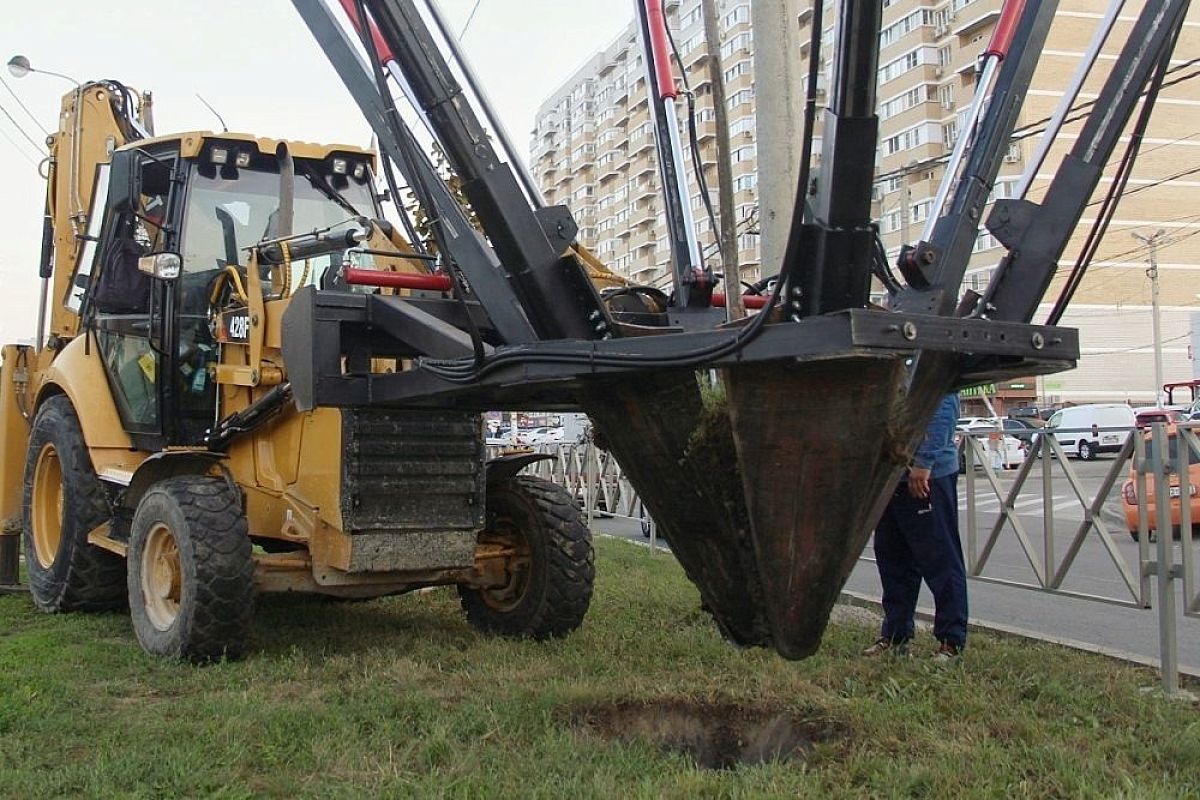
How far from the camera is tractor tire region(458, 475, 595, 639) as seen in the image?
6.54 metres

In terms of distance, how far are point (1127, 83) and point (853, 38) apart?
141 cm

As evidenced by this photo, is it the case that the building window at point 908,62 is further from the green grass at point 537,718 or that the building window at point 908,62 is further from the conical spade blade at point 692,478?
the conical spade blade at point 692,478

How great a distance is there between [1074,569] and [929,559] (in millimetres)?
1604

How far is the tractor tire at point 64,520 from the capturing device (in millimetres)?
7188

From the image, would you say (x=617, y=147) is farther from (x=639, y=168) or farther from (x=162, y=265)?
(x=162, y=265)

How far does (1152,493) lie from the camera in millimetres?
6051

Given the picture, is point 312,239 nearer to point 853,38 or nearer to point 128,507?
point 128,507

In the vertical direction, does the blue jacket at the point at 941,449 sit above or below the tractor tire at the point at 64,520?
above

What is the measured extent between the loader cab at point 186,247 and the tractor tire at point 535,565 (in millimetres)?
1783

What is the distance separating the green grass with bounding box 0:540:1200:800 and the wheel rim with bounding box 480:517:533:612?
0.88ft

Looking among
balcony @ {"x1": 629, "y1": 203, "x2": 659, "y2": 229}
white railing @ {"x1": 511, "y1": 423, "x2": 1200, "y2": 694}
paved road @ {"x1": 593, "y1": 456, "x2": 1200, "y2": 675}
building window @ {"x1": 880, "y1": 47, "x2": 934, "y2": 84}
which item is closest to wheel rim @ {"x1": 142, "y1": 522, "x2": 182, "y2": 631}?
white railing @ {"x1": 511, "y1": 423, "x2": 1200, "y2": 694}

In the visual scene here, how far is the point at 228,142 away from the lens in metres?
6.66

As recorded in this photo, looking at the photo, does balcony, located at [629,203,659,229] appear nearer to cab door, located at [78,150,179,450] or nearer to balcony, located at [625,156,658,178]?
balcony, located at [625,156,658,178]

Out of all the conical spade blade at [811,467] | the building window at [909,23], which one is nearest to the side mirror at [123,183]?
the conical spade blade at [811,467]
